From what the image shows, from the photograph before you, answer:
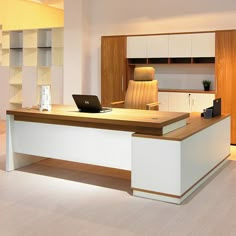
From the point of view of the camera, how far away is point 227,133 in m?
5.18

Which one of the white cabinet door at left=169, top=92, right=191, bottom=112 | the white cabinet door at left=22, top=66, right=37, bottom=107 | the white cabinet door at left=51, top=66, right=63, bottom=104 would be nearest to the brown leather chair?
the white cabinet door at left=169, top=92, right=191, bottom=112

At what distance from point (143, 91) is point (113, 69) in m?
1.57

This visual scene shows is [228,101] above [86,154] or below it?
above

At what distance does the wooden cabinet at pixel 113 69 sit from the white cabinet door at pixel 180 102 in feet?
3.23

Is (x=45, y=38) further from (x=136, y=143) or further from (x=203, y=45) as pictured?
(x=136, y=143)

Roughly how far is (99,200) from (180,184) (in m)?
0.82

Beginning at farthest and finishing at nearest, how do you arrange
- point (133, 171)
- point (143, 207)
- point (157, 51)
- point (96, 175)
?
point (157, 51) < point (96, 175) < point (133, 171) < point (143, 207)

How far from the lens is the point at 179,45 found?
262 inches

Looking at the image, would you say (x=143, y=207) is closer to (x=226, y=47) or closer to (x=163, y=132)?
(x=163, y=132)

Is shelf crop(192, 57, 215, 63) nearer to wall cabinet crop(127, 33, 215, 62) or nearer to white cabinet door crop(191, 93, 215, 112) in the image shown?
wall cabinet crop(127, 33, 215, 62)

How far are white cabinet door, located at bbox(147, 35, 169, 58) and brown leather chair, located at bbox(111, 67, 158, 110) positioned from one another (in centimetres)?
98

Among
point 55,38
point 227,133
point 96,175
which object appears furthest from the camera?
point 55,38

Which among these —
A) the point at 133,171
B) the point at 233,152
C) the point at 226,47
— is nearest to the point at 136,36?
the point at 226,47

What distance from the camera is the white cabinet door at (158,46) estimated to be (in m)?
6.76
